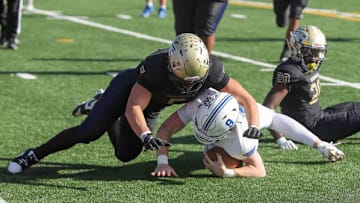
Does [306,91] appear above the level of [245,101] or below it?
below

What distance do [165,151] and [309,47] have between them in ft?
4.60

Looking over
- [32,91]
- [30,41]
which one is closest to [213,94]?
[32,91]

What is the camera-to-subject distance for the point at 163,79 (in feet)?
15.5

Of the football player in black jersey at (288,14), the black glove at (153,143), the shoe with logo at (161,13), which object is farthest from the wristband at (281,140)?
the shoe with logo at (161,13)

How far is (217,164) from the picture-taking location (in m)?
→ 4.89

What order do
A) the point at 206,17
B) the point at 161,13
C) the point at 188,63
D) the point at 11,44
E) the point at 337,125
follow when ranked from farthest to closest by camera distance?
the point at 161,13 → the point at 11,44 → the point at 206,17 → the point at 337,125 → the point at 188,63

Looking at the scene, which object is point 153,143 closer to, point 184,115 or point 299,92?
point 184,115

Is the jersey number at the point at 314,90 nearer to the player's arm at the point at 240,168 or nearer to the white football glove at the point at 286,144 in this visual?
the white football glove at the point at 286,144

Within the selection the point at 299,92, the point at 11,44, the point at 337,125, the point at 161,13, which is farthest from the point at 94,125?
the point at 161,13

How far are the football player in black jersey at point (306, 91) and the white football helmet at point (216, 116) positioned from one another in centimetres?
93

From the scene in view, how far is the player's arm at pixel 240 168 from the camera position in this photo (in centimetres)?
489

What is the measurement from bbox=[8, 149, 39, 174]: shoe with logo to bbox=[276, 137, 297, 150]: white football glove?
1.70 m

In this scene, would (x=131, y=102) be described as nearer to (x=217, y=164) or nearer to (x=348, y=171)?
(x=217, y=164)

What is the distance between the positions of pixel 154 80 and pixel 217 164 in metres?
0.65
